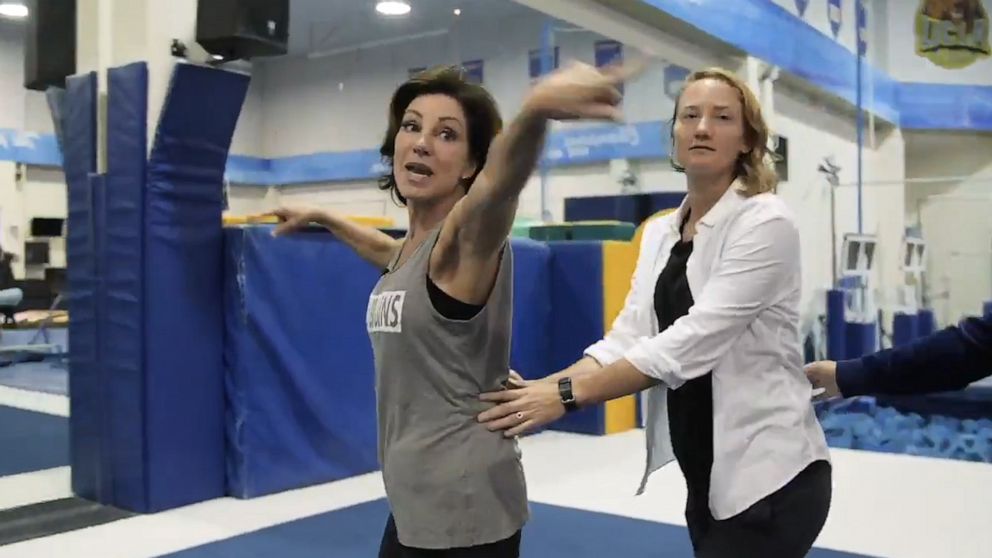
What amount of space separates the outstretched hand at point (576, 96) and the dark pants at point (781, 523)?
25.1 inches

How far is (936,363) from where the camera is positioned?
130 cm

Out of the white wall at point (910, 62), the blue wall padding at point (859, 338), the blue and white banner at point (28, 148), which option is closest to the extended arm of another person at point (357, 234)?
the blue wall padding at point (859, 338)

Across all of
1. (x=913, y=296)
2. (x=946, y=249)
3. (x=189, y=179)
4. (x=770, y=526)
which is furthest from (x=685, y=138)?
(x=946, y=249)

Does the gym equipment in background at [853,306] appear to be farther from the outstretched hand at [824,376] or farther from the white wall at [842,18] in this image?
the outstretched hand at [824,376]

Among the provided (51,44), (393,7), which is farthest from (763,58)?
(51,44)

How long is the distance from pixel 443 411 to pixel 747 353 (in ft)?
1.54

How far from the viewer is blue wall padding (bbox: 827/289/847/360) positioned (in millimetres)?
8266

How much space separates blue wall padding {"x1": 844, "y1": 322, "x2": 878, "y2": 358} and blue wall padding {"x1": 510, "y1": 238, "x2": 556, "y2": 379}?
376 cm

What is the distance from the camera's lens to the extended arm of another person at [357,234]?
6.10 ft

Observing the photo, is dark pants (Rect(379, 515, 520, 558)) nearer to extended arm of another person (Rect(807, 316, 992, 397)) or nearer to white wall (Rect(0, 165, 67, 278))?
extended arm of another person (Rect(807, 316, 992, 397))

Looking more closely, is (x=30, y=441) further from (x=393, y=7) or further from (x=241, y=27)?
(x=393, y=7)

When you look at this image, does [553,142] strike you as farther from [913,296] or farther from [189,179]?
[189,179]

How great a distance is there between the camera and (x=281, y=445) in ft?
13.0

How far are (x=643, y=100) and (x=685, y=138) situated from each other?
8.98 m
